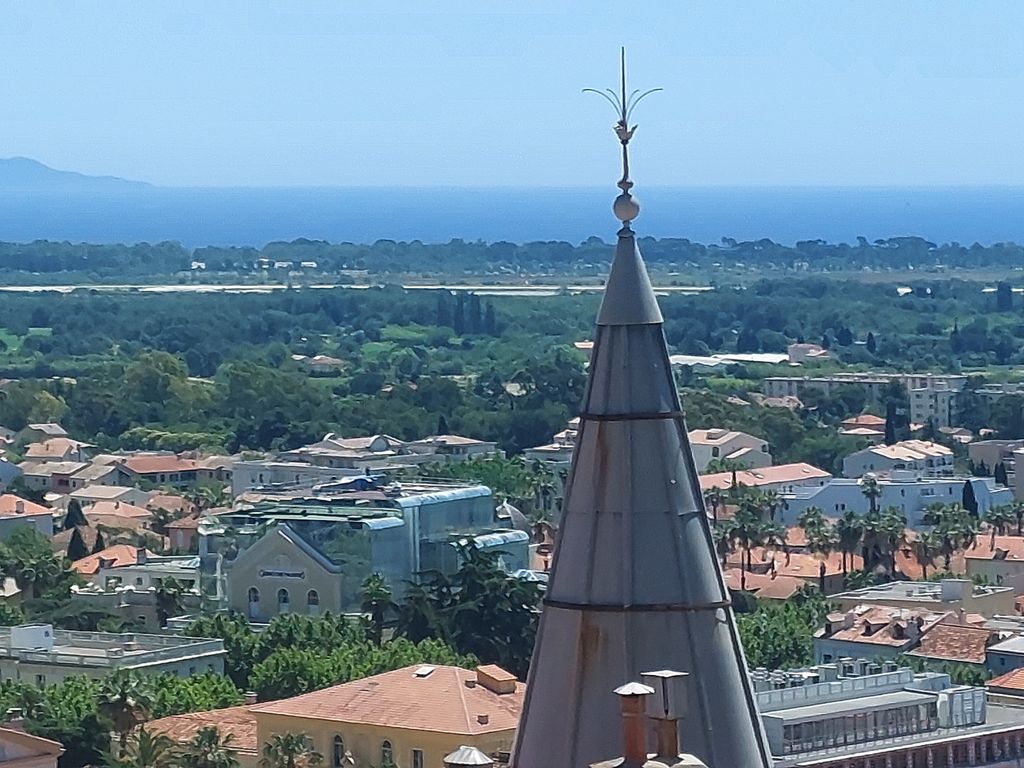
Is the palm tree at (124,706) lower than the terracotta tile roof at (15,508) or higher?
higher

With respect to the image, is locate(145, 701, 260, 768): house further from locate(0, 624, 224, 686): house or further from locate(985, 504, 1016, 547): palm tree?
locate(985, 504, 1016, 547): palm tree

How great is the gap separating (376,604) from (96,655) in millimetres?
6907

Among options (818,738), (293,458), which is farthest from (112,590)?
(293,458)

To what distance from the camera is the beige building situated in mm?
42125

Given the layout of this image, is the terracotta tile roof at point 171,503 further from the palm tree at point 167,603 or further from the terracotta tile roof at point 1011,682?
the terracotta tile roof at point 1011,682

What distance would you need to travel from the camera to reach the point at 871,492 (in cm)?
8712

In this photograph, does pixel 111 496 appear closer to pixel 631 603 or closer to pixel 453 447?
pixel 453 447

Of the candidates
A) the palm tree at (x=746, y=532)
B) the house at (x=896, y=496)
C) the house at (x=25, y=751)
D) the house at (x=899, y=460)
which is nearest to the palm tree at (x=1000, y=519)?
the house at (x=896, y=496)

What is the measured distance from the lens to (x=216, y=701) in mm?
48625

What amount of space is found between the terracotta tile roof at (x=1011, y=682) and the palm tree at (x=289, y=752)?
14378mm

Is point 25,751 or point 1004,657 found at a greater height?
point 25,751

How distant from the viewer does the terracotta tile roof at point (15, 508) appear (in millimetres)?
85688

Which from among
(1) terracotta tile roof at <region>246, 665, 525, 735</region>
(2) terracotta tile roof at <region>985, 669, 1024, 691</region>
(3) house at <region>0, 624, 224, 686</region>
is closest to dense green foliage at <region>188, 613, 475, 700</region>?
(3) house at <region>0, 624, 224, 686</region>

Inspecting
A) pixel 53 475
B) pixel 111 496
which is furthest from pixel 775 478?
pixel 53 475
